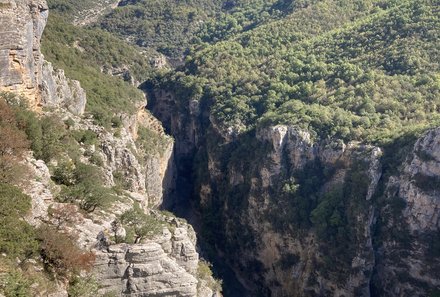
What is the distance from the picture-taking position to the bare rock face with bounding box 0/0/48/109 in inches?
1008

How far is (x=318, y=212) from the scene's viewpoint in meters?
39.2

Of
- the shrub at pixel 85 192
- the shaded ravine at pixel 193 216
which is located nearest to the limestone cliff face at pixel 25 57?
the shrub at pixel 85 192

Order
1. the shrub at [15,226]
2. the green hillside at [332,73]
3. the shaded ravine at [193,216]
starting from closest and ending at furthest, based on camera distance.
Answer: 1. the shrub at [15,226]
2. the green hillside at [332,73]
3. the shaded ravine at [193,216]

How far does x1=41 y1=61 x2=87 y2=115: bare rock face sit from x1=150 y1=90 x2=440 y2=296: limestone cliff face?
16657 mm

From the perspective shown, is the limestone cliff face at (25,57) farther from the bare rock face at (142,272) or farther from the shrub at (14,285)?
the shrub at (14,285)

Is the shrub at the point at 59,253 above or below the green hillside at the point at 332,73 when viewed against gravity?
below

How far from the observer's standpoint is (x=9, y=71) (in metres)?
25.8

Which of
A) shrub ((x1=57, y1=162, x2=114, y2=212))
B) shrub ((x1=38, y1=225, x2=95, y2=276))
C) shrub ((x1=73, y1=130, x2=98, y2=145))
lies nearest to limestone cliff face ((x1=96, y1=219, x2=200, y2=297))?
shrub ((x1=38, y1=225, x2=95, y2=276))

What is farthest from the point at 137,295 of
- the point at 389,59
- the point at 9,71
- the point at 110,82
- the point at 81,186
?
the point at 389,59

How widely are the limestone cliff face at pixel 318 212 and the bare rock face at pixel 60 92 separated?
54.6ft

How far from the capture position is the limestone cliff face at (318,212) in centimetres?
3456

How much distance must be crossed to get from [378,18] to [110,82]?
30876 millimetres

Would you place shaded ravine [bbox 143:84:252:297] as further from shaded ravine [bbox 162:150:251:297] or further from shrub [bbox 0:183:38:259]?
shrub [bbox 0:183:38:259]

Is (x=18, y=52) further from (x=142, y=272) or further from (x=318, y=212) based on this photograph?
(x=318, y=212)
